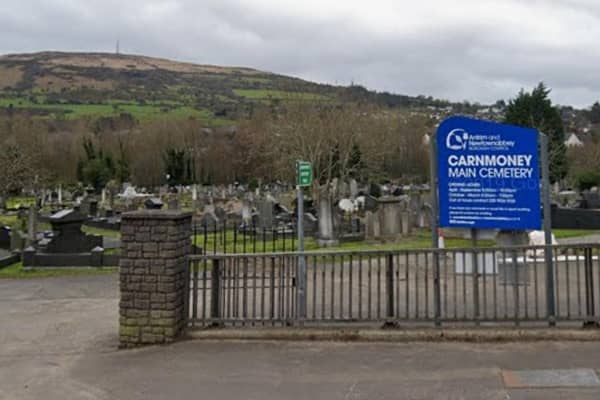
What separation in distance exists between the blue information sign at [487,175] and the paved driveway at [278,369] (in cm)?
183

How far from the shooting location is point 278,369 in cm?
627

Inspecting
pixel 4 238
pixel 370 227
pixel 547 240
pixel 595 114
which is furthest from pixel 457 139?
pixel 595 114

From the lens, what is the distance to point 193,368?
642cm

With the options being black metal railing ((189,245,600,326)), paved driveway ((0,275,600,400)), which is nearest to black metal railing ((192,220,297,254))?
black metal railing ((189,245,600,326))

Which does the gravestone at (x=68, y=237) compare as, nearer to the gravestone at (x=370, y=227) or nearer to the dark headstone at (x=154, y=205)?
the dark headstone at (x=154, y=205)

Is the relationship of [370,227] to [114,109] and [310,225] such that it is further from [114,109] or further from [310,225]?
[114,109]

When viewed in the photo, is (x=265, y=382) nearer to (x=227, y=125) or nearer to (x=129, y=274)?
(x=129, y=274)

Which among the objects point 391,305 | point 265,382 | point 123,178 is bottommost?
point 265,382

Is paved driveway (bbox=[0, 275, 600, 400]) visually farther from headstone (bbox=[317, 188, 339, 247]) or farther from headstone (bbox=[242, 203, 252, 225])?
headstone (bbox=[242, 203, 252, 225])

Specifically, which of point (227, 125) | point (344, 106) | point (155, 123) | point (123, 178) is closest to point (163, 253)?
point (344, 106)

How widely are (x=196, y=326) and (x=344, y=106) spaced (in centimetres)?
3844

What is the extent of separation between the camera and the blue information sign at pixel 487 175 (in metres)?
7.71

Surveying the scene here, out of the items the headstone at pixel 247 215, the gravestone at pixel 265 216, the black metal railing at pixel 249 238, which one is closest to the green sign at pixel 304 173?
the black metal railing at pixel 249 238

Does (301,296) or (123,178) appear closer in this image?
(301,296)
